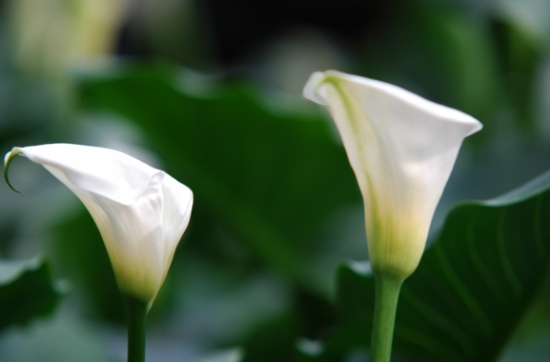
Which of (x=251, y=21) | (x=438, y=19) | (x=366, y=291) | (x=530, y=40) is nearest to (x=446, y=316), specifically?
(x=366, y=291)

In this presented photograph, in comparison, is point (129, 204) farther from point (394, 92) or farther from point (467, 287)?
point (467, 287)

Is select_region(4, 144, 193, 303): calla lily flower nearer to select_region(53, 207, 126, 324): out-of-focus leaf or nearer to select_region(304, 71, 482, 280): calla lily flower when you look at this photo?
select_region(304, 71, 482, 280): calla lily flower

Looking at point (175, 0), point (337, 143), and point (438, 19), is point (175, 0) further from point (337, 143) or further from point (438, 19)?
point (337, 143)

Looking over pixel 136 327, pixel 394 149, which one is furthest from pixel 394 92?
pixel 136 327

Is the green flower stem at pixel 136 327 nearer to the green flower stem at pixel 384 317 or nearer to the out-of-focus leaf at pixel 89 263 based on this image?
the green flower stem at pixel 384 317

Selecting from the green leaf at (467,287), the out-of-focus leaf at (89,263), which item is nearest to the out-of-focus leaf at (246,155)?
the out-of-focus leaf at (89,263)
